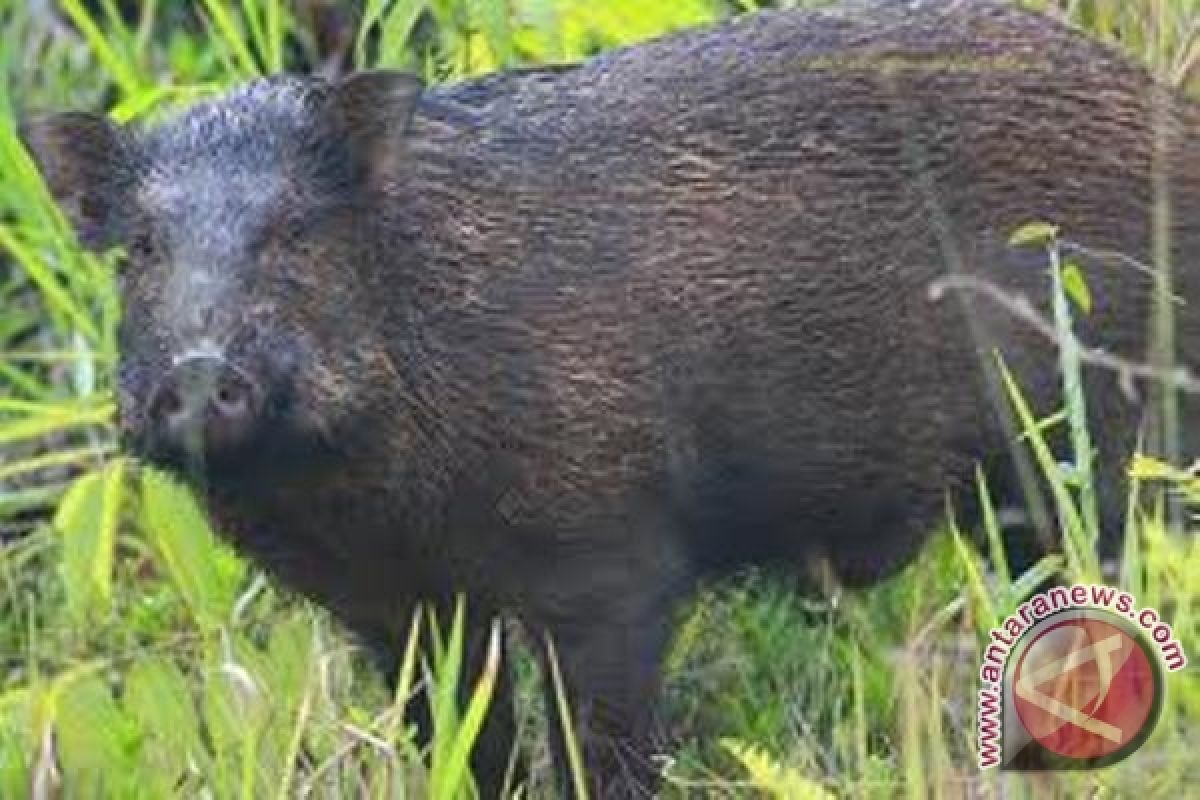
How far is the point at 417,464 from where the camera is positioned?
191 inches

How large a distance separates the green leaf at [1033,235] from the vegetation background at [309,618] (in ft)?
0.20

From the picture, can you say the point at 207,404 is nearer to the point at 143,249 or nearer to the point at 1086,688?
the point at 143,249

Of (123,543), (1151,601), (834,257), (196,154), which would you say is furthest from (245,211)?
(123,543)

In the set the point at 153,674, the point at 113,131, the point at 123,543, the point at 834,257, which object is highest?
the point at 113,131

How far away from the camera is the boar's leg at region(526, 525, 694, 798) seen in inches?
194

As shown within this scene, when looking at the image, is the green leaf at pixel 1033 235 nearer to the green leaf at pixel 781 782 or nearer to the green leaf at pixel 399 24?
the green leaf at pixel 781 782

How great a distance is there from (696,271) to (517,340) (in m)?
0.30

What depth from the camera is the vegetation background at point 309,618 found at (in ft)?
14.4

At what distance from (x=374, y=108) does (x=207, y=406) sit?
598 millimetres

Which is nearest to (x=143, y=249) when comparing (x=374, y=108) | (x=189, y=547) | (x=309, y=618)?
(x=374, y=108)

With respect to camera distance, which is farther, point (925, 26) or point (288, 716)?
point (925, 26)

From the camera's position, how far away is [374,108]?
485 cm

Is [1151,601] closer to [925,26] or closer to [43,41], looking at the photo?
[925,26]

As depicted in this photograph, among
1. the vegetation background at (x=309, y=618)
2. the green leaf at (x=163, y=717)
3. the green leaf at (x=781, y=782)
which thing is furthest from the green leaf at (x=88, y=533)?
the green leaf at (x=781, y=782)
